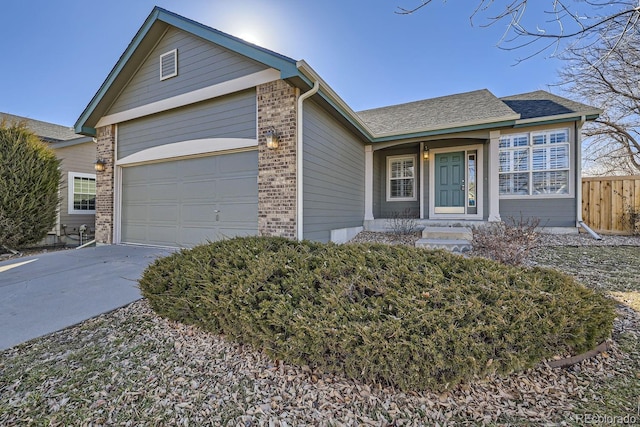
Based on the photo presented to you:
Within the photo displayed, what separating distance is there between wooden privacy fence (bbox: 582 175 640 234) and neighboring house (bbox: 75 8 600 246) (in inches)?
48.7

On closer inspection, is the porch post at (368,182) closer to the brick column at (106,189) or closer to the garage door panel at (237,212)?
the garage door panel at (237,212)

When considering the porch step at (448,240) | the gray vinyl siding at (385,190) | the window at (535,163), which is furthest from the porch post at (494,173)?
the gray vinyl siding at (385,190)

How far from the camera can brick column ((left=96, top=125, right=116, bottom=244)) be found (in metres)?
8.09

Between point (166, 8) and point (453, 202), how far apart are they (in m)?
9.37

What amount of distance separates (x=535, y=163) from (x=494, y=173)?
4.44 ft

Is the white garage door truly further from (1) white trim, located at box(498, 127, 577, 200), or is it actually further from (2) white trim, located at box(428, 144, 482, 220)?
(1) white trim, located at box(498, 127, 577, 200)

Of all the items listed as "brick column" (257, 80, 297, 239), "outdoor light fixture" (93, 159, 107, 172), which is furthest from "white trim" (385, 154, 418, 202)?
"outdoor light fixture" (93, 159, 107, 172)

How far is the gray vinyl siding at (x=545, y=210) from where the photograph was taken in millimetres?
8125

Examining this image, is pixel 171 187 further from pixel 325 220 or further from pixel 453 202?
pixel 453 202

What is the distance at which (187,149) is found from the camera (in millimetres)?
6828

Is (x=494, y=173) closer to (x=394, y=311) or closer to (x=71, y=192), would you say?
(x=394, y=311)

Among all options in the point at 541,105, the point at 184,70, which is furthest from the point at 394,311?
the point at 541,105

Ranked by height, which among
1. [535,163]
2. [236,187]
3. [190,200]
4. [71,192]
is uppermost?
[535,163]

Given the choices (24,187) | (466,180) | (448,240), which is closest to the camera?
(448,240)
